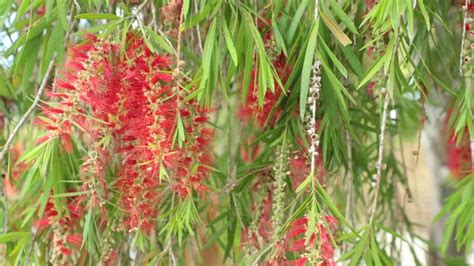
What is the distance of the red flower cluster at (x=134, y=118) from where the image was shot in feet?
3.75

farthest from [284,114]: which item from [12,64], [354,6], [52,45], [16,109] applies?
[16,109]

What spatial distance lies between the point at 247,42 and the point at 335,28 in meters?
0.15

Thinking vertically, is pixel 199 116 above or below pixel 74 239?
above

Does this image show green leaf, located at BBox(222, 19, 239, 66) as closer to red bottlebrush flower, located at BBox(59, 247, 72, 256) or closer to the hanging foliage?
the hanging foliage

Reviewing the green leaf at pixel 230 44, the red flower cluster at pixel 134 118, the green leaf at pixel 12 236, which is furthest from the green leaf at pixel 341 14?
the green leaf at pixel 12 236

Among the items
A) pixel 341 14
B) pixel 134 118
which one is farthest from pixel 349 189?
pixel 134 118

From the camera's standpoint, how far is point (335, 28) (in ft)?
4.05

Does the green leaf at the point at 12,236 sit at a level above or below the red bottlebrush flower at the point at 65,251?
above

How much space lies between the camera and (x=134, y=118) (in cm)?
120

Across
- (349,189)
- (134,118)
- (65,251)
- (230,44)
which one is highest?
(230,44)

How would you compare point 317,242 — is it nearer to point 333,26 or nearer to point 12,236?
point 333,26

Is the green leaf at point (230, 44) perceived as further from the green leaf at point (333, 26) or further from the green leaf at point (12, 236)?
the green leaf at point (12, 236)

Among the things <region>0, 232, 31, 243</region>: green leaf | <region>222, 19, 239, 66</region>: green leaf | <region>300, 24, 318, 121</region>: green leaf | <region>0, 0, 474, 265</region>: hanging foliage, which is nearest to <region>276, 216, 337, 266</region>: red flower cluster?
<region>0, 0, 474, 265</region>: hanging foliage

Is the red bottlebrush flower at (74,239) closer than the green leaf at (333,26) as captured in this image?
No
